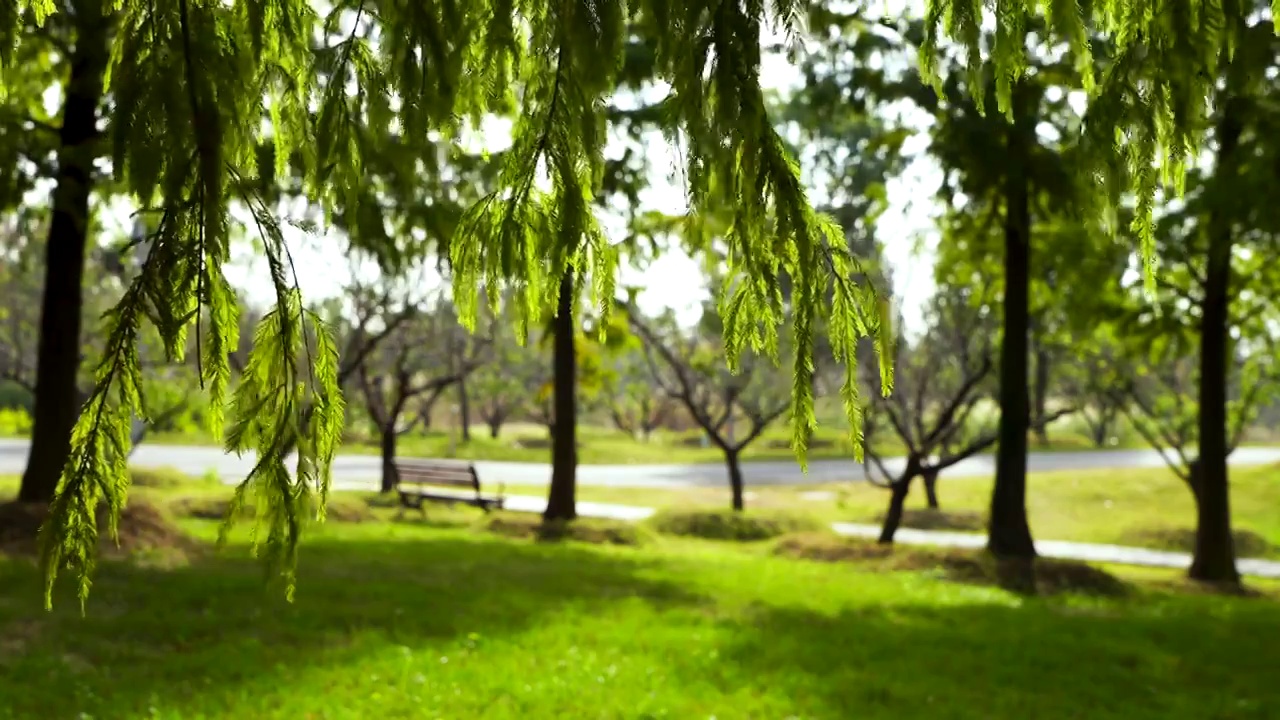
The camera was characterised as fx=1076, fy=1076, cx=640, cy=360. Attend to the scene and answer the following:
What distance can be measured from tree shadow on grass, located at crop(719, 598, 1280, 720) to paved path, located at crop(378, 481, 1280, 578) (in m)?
5.59

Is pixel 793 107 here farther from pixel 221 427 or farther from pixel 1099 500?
pixel 221 427

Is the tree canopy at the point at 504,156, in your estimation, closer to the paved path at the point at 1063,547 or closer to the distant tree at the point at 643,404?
the paved path at the point at 1063,547

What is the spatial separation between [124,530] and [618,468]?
91.1 ft

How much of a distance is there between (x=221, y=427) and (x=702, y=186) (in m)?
1.36

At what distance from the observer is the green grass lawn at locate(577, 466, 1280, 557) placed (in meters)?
20.1

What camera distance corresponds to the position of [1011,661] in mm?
7824

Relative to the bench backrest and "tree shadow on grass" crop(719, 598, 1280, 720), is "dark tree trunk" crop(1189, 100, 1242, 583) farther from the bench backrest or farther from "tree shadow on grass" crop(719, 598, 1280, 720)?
the bench backrest

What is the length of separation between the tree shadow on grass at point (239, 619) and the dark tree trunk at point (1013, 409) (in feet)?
15.3

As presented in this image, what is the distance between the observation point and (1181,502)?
25.4 metres

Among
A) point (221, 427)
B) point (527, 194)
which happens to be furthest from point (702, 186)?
point (221, 427)

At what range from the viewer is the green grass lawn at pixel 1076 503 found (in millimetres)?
20059

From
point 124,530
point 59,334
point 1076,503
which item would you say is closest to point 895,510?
point 124,530

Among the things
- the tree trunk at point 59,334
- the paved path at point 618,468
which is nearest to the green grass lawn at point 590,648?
the tree trunk at point 59,334

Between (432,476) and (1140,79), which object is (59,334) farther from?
(1140,79)
